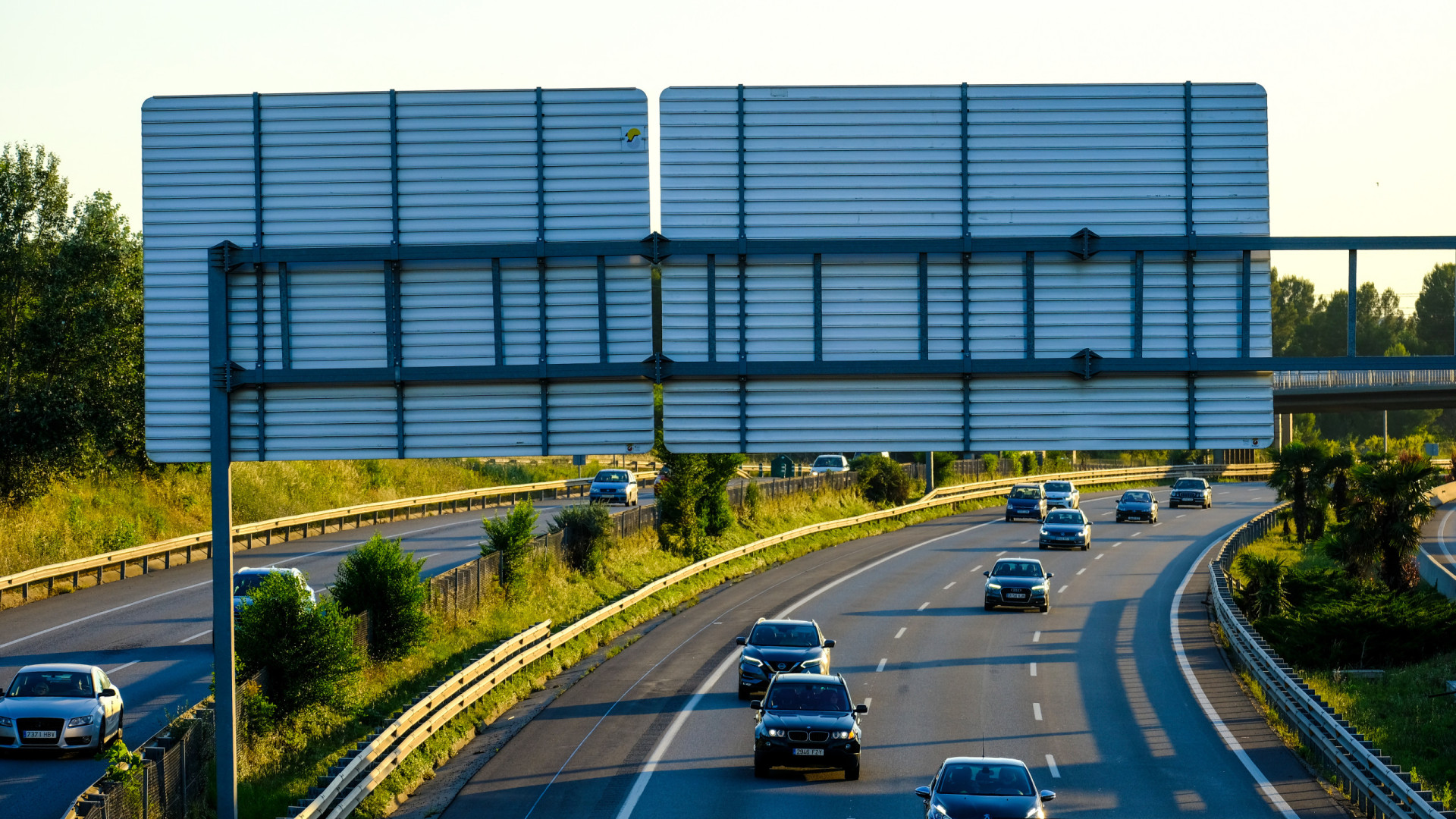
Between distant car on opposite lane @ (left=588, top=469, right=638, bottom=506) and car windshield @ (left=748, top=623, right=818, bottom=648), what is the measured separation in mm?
38469

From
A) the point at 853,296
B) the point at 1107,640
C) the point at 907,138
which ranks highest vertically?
the point at 907,138

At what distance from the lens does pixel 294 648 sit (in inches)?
947

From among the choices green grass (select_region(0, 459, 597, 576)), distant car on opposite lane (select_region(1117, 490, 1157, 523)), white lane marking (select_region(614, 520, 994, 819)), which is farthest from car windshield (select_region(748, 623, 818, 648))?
distant car on opposite lane (select_region(1117, 490, 1157, 523))

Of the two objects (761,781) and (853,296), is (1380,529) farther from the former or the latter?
(853,296)

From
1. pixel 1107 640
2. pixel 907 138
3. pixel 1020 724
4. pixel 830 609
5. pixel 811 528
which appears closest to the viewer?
pixel 907 138

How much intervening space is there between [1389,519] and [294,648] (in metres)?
38.6

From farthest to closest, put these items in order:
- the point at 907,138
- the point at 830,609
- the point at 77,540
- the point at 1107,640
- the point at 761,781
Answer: the point at 77,540 < the point at 830,609 < the point at 1107,640 < the point at 761,781 < the point at 907,138

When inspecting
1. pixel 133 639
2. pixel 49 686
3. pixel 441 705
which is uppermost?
pixel 49 686

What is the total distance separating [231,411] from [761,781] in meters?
11.0

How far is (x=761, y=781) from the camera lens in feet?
71.3

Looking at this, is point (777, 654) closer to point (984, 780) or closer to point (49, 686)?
point (984, 780)

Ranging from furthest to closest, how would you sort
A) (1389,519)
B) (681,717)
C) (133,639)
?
1. (1389,519)
2. (133,639)
3. (681,717)

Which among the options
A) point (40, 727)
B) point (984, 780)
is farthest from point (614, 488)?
point (984, 780)

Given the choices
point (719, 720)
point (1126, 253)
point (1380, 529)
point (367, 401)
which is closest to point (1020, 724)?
point (719, 720)
